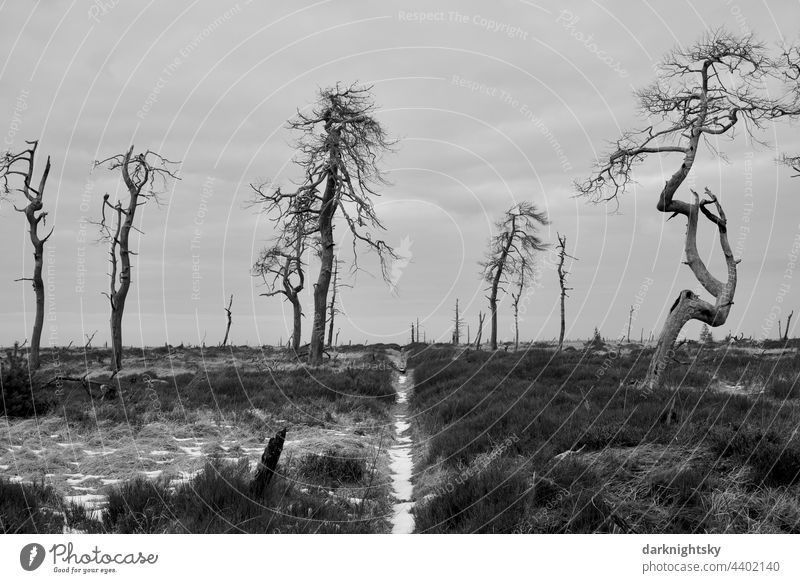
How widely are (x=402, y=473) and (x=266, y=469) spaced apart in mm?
3163

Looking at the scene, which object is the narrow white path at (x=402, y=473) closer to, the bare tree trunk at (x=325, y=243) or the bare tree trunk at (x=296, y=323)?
the bare tree trunk at (x=325, y=243)

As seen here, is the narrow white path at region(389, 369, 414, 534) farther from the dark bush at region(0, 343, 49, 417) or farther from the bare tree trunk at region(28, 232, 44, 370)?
the bare tree trunk at region(28, 232, 44, 370)

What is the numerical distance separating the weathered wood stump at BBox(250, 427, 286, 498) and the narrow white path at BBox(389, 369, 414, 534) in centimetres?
170

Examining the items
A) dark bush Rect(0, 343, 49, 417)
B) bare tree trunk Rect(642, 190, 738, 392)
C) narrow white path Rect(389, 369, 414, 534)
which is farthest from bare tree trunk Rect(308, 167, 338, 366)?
bare tree trunk Rect(642, 190, 738, 392)

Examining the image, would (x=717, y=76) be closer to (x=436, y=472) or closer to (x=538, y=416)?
(x=538, y=416)

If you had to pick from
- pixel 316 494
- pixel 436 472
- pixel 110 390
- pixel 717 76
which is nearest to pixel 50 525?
pixel 316 494

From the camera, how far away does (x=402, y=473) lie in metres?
9.98

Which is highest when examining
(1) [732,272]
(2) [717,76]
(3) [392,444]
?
(2) [717,76]

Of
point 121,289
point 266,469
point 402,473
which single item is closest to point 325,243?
point 121,289

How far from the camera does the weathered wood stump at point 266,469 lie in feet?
23.4

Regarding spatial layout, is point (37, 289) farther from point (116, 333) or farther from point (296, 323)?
point (296, 323)

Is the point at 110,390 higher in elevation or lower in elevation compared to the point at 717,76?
lower

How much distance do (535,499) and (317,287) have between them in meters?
19.0

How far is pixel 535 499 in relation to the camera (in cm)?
668
